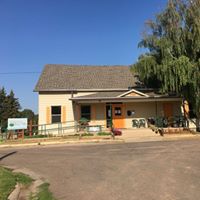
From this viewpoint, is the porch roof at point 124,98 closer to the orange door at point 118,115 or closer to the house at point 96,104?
the house at point 96,104

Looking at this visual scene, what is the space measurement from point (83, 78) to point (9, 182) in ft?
68.1

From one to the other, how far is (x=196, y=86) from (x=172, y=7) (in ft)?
21.0

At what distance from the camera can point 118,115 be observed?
80.7 feet

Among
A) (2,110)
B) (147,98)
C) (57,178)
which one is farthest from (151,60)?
(2,110)

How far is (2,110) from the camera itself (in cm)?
8688

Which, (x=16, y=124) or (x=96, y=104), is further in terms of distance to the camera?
(x=96, y=104)

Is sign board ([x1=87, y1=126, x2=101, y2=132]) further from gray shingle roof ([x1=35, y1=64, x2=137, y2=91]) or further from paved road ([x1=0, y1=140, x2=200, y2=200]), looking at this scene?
paved road ([x1=0, y1=140, x2=200, y2=200])

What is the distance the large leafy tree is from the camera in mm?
20031

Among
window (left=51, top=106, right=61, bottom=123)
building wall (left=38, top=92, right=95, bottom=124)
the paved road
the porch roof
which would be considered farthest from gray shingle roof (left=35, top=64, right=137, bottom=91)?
the paved road

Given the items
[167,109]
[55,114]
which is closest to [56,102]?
[55,114]

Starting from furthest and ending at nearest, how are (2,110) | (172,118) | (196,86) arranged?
(2,110), (172,118), (196,86)

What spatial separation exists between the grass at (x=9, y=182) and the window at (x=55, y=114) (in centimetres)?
1589

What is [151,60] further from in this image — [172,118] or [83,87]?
[83,87]

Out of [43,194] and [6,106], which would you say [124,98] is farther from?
[6,106]
